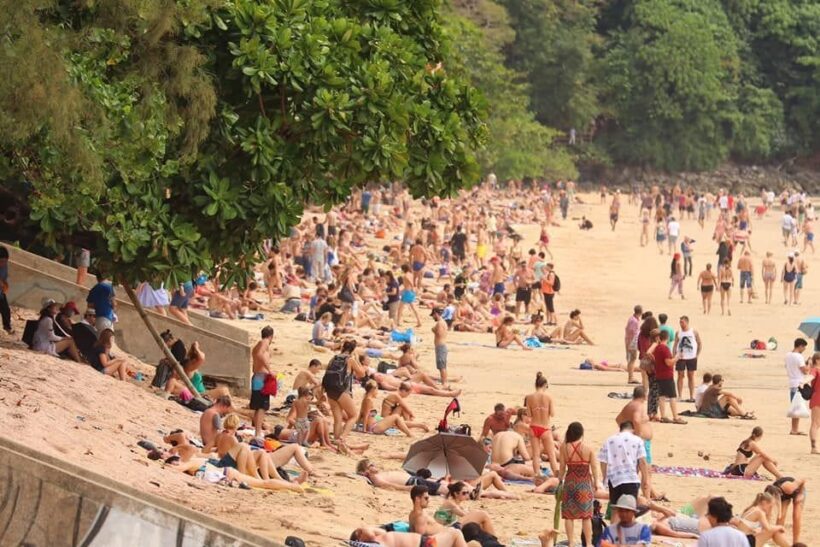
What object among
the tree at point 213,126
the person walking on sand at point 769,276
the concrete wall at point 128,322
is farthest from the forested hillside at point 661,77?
the tree at point 213,126

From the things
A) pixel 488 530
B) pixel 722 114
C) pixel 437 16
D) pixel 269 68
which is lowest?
pixel 488 530

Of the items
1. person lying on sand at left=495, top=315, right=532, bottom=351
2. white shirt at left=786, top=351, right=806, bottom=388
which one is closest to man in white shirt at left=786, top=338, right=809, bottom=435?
white shirt at left=786, top=351, right=806, bottom=388

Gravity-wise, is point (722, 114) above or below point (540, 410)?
above

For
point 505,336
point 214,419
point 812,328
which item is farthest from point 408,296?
point 214,419

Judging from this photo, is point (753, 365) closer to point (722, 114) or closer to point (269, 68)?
point (269, 68)

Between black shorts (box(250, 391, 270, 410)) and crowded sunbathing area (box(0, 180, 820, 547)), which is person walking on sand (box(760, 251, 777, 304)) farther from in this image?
black shorts (box(250, 391, 270, 410))

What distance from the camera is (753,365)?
28.1m

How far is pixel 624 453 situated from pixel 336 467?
3927 mm

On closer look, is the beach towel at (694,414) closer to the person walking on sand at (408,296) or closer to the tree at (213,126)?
the tree at (213,126)

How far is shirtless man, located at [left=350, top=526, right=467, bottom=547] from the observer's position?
42.1 ft

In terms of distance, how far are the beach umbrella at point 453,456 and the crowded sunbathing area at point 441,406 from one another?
0.02m

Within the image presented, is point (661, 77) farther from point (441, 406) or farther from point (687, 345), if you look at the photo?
point (441, 406)

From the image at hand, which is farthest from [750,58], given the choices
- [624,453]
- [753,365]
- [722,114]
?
[624,453]

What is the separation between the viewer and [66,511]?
37.2ft
